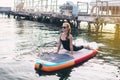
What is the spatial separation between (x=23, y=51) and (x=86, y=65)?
5.85 meters

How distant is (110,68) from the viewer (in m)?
16.1

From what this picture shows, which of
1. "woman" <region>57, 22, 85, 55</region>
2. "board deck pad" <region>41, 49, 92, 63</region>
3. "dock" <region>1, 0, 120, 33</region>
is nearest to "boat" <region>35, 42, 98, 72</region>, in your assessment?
"board deck pad" <region>41, 49, 92, 63</region>

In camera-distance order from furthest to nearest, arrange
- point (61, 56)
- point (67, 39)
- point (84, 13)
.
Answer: point (84, 13) < point (67, 39) < point (61, 56)

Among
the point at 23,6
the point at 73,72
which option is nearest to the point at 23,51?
the point at 73,72

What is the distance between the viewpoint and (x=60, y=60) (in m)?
14.8

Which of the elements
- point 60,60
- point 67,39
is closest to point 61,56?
point 60,60

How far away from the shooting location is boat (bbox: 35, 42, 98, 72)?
1421cm

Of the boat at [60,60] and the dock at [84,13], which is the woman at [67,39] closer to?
the boat at [60,60]

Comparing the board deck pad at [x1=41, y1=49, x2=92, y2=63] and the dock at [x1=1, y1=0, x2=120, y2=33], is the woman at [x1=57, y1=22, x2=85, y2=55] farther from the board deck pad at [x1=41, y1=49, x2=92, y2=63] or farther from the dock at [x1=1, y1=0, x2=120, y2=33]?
the dock at [x1=1, y1=0, x2=120, y2=33]

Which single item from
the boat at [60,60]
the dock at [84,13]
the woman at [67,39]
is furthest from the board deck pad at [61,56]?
the dock at [84,13]

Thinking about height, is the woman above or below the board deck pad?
above

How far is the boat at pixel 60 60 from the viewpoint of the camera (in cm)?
1421

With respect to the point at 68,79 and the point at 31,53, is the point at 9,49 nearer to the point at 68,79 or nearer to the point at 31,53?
the point at 31,53

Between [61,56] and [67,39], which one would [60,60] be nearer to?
[61,56]
